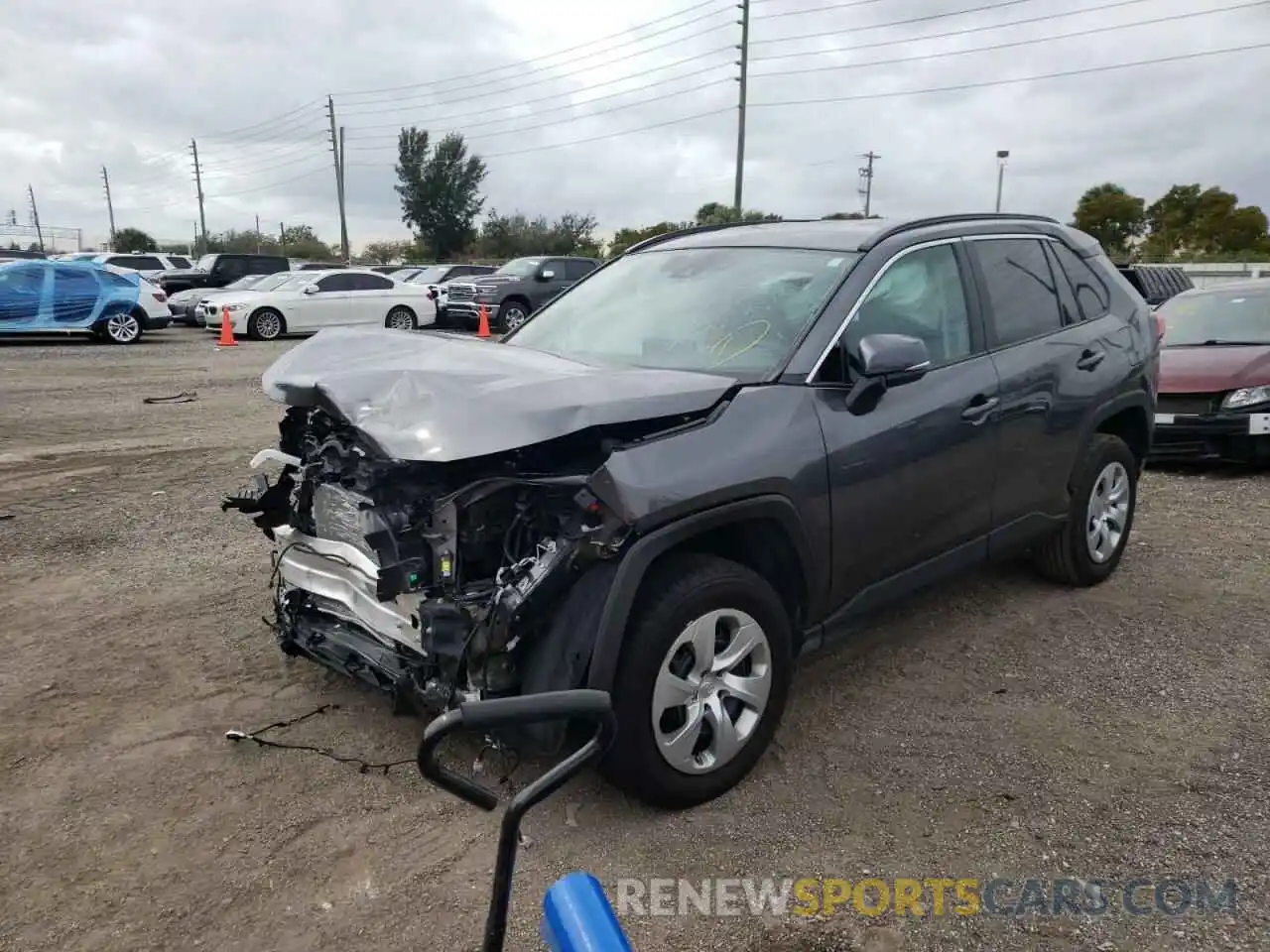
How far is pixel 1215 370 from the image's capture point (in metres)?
7.67

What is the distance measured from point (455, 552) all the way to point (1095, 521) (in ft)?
11.7

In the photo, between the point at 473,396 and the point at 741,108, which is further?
the point at 741,108

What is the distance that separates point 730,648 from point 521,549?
0.73 m

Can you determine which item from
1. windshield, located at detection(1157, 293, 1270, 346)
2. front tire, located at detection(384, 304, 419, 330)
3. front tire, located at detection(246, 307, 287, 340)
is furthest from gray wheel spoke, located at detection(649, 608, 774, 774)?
front tire, located at detection(246, 307, 287, 340)

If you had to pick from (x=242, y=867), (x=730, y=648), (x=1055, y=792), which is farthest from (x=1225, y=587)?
(x=242, y=867)

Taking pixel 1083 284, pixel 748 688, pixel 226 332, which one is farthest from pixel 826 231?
pixel 226 332

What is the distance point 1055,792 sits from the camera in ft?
10.5

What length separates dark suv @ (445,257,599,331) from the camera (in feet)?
70.8

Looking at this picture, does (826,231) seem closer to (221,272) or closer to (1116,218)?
(221,272)

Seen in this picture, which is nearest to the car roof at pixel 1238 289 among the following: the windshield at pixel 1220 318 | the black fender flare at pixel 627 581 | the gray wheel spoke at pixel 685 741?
the windshield at pixel 1220 318

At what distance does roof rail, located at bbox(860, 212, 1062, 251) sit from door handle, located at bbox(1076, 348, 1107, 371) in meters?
0.74

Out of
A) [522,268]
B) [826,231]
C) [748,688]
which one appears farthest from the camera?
[522,268]

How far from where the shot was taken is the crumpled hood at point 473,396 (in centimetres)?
279

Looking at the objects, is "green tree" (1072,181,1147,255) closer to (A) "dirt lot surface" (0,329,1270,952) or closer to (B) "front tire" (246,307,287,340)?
(B) "front tire" (246,307,287,340)
